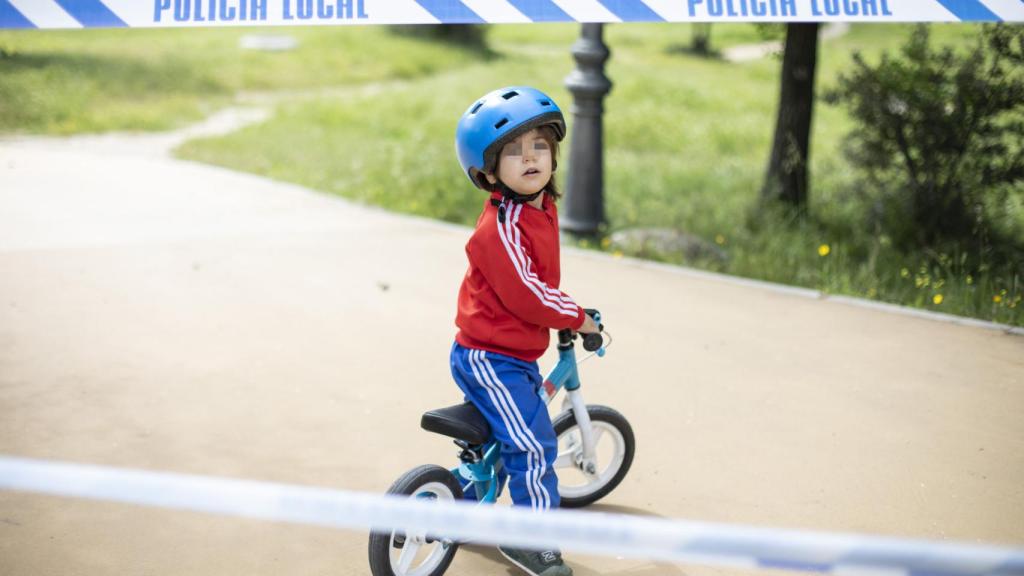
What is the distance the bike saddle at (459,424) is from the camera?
10.7 feet

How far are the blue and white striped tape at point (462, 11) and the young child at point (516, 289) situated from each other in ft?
1.72

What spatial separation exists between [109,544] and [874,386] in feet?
12.0

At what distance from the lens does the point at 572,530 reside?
5.75ft

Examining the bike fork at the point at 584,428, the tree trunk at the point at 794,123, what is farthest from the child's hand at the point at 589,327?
the tree trunk at the point at 794,123

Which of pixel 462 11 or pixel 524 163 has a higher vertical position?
pixel 462 11

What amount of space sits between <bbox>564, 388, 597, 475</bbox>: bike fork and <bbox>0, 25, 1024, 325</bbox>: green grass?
2.95 meters

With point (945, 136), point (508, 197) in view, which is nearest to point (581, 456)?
point (508, 197)

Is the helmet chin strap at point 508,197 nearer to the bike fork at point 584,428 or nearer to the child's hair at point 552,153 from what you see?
the child's hair at point 552,153

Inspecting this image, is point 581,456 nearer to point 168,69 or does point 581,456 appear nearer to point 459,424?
point 459,424

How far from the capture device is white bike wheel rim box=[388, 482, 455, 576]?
327cm

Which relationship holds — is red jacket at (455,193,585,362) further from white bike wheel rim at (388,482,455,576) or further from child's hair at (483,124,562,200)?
white bike wheel rim at (388,482,455,576)

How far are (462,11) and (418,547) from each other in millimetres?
1801

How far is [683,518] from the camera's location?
4031mm

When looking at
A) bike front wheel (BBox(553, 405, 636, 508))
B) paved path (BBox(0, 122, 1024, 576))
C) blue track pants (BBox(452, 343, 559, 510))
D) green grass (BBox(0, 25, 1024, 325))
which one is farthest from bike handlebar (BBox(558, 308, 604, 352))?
green grass (BBox(0, 25, 1024, 325))
